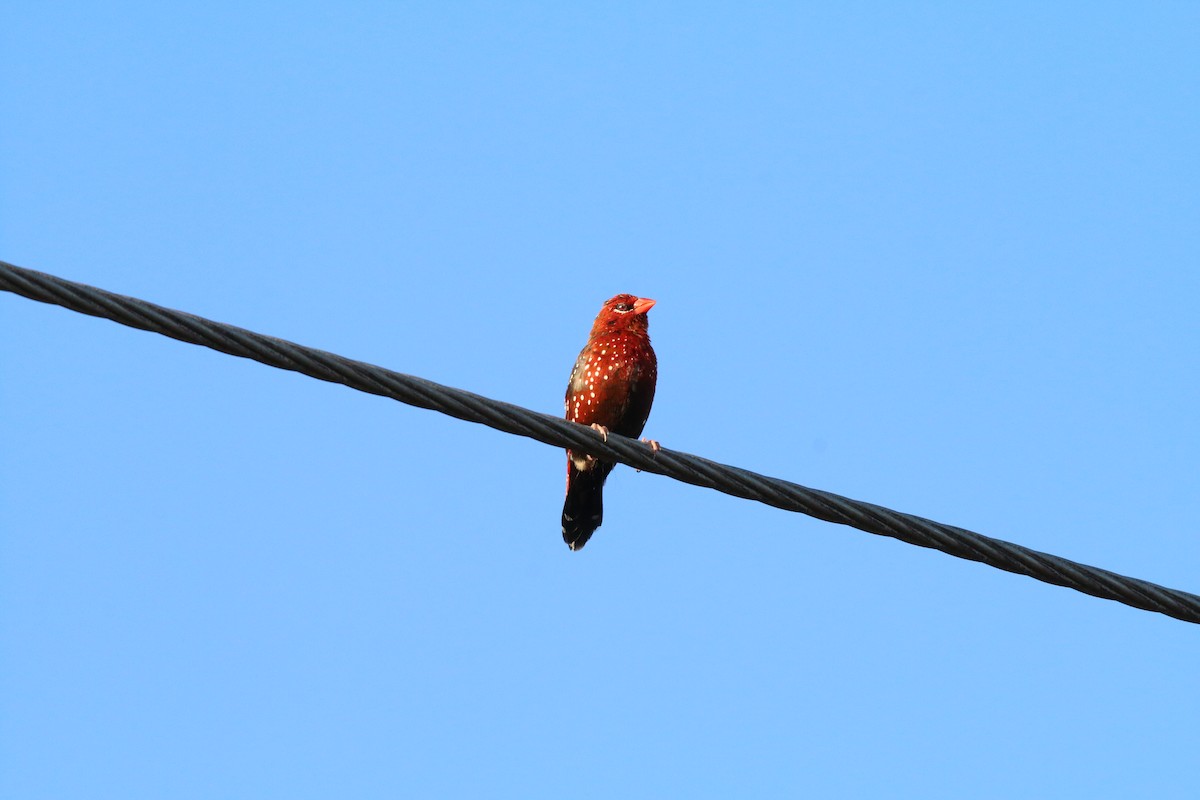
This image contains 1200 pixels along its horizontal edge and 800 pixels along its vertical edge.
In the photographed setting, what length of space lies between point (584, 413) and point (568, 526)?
2.20ft

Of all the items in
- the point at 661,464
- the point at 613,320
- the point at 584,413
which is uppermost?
the point at 613,320

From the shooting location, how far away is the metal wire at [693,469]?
12.9 ft

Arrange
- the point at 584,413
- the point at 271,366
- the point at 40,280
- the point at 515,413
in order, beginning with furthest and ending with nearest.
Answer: the point at 584,413 → the point at 515,413 → the point at 271,366 → the point at 40,280

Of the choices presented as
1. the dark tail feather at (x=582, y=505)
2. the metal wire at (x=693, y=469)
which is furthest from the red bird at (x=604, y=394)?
the metal wire at (x=693, y=469)

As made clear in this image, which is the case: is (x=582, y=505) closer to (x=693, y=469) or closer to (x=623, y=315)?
(x=623, y=315)

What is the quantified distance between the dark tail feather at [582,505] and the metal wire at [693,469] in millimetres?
3381

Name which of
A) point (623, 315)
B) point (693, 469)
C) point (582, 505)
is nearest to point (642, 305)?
point (623, 315)

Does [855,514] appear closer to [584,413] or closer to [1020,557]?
[1020,557]

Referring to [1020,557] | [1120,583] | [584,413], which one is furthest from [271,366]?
[584,413]

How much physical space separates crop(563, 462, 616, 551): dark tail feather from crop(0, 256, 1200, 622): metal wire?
11.1 ft

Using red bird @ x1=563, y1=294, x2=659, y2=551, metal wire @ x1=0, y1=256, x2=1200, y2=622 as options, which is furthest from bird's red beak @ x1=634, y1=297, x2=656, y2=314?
metal wire @ x1=0, y1=256, x2=1200, y2=622

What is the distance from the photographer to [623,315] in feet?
27.7

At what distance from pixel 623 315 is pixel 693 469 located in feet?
12.6

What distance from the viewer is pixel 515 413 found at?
439 cm
